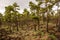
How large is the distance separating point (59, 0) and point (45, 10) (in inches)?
139

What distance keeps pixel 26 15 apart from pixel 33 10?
14.4ft

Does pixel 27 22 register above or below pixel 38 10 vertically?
below

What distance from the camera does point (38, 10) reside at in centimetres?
3478

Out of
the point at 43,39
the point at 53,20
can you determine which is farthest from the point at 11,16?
the point at 53,20

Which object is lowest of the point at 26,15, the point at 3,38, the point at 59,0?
the point at 3,38

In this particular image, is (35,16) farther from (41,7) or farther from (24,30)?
(24,30)

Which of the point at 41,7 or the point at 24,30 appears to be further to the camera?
the point at 24,30

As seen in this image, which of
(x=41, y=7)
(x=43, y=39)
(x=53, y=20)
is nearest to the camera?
(x=43, y=39)

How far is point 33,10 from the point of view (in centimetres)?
3678

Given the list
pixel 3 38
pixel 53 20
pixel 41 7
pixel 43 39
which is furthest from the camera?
pixel 53 20

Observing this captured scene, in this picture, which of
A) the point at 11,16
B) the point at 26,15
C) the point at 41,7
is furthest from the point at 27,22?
the point at 41,7

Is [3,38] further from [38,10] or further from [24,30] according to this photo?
[38,10]

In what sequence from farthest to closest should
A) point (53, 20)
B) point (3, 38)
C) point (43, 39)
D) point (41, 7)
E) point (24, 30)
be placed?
point (53, 20) → point (24, 30) → point (3, 38) → point (41, 7) → point (43, 39)

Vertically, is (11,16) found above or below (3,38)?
above
